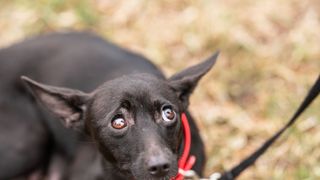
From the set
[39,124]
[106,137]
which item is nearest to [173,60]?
[39,124]

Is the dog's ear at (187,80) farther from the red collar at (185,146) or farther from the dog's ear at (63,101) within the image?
the dog's ear at (63,101)

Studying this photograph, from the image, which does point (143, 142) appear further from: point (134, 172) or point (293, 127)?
point (293, 127)

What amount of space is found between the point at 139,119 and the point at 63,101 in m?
0.73

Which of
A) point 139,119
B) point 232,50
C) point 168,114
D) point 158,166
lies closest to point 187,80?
point 168,114

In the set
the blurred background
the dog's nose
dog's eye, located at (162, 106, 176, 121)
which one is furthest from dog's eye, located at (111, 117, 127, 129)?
the blurred background

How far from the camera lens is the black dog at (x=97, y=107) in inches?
169

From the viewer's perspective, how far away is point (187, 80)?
4.62 metres

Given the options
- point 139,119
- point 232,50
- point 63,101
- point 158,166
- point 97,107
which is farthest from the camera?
point 232,50

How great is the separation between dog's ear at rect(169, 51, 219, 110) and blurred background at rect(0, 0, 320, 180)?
48.1 inches

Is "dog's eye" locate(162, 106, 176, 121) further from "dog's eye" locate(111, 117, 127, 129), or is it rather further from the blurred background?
the blurred background

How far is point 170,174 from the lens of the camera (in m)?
4.16

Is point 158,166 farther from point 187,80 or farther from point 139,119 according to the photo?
point 187,80

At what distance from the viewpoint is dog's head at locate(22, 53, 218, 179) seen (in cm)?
415

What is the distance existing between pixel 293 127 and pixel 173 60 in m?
1.72
